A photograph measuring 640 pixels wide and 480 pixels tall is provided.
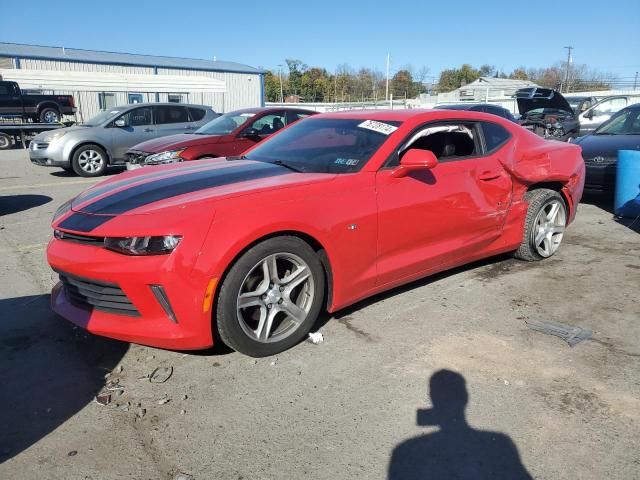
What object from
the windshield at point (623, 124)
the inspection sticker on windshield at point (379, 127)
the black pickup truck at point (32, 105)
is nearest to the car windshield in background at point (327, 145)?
the inspection sticker on windshield at point (379, 127)

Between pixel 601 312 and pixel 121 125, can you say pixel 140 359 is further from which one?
pixel 121 125

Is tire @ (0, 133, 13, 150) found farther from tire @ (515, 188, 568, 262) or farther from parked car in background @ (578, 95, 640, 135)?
tire @ (515, 188, 568, 262)

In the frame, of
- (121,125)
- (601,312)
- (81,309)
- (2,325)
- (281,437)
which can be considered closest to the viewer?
(281,437)

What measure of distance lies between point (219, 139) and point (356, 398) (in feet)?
20.6

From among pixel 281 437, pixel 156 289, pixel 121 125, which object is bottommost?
pixel 281 437

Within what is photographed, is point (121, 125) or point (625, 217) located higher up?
point (121, 125)

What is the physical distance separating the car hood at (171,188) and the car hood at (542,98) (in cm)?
1155

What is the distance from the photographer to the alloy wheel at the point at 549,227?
470 cm

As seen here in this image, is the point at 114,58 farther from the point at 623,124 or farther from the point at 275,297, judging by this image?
the point at 275,297

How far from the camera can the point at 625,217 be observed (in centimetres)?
666

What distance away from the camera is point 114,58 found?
3838 cm

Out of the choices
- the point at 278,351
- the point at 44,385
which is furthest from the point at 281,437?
the point at 44,385

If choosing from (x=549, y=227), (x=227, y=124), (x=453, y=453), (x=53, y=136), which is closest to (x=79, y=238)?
(x=453, y=453)

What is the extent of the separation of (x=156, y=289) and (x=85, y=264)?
18.5 inches
